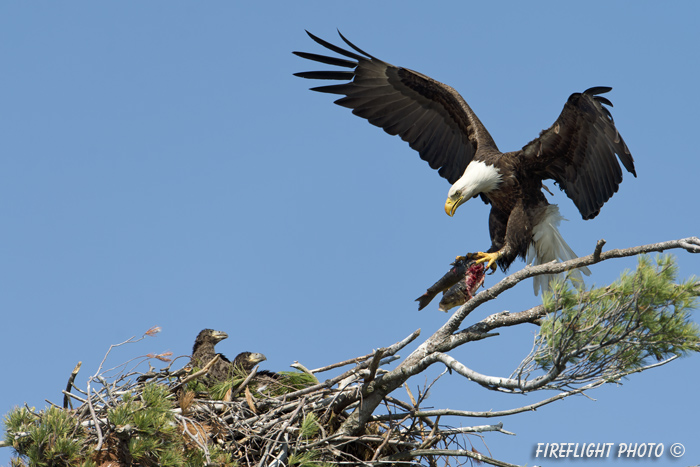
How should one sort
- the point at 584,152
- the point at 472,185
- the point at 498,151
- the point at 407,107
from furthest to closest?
the point at 407,107, the point at 498,151, the point at 472,185, the point at 584,152

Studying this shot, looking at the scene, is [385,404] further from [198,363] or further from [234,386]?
[198,363]

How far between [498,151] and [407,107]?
4.06ft

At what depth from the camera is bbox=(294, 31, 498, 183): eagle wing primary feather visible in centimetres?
847

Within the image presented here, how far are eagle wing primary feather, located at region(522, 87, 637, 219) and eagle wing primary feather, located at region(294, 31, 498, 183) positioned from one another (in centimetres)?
112

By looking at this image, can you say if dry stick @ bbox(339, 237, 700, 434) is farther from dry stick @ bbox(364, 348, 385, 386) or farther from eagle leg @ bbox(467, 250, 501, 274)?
eagle leg @ bbox(467, 250, 501, 274)

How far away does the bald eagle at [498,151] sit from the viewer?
7.14 m

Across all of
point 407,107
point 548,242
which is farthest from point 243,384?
point 407,107

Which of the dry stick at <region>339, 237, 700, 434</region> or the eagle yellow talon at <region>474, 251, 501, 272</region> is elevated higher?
the eagle yellow talon at <region>474, 251, 501, 272</region>

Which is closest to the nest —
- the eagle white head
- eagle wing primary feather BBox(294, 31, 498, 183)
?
the eagle white head

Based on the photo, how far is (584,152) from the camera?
7305mm

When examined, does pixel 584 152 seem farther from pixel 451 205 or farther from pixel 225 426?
pixel 225 426

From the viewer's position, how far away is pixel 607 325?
4223mm

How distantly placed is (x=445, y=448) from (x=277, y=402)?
117 centimetres

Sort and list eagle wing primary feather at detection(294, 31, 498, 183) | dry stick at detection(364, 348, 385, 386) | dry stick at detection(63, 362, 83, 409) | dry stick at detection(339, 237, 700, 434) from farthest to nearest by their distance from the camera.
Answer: eagle wing primary feather at detection(294, 31, 498, 183)
dry stick at detection(63, 362, 83, 409)
dry stick at detection(364, 348, 385, 386)
dry stick at detection(339, 237, 700, 434)
